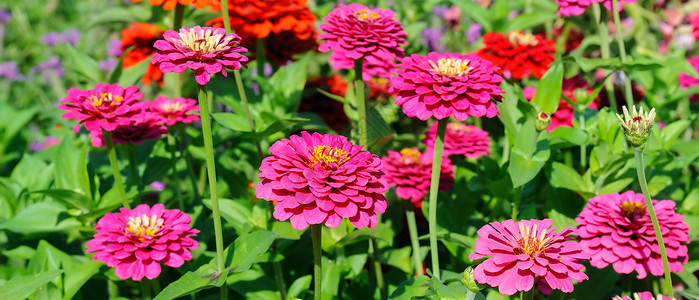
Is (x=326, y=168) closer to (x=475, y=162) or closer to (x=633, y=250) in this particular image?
(x=633, y=250)

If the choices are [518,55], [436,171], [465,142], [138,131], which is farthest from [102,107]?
[518,55]

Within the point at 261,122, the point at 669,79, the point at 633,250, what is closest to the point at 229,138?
the point at 261,122

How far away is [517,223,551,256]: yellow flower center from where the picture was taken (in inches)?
37.6

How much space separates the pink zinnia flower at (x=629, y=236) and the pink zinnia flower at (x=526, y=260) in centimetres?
34

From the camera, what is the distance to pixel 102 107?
4.37 ft

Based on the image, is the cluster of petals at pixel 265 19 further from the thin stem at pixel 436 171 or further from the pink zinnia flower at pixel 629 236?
the pink zinnia flower at pixel 629 236

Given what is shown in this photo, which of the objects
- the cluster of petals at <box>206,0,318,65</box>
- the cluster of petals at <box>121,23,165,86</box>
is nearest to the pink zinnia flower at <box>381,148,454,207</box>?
the cluster of petals at <box>206,0,318,65</box>

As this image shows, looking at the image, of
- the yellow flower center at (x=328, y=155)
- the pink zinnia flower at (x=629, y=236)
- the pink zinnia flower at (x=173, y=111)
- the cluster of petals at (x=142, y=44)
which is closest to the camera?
the yellow flower center at (x=328, y=155)

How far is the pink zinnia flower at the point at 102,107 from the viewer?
1.32 meters

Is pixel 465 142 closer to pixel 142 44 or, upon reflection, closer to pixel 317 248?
pixel 317 248

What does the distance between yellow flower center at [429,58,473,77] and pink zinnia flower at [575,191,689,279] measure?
1.38 ft

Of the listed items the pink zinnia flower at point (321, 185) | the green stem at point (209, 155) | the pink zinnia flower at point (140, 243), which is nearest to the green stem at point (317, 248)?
the pink zinnia flower at point (321, 185)

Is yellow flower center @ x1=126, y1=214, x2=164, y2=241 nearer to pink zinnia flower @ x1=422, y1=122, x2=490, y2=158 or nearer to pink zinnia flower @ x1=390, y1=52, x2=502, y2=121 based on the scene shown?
pink zinnia flower @ x1=390, y1=52, x2=502, y2=121

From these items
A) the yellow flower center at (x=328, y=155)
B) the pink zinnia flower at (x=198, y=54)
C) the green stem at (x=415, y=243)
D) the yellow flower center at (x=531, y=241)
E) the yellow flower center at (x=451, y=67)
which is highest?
the pink zinnia flower at (x=198, y=54)
